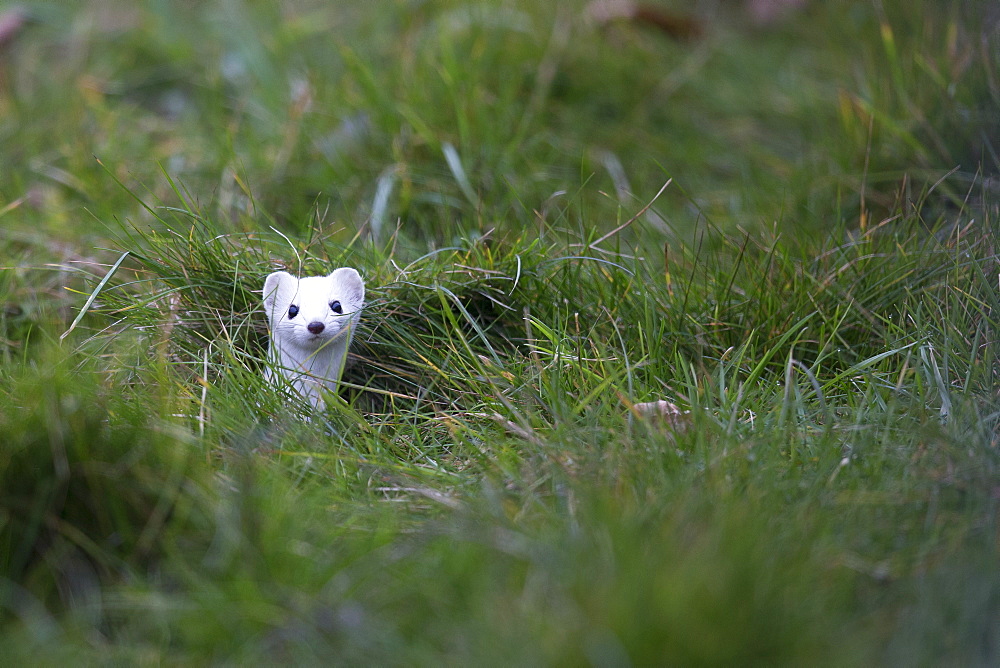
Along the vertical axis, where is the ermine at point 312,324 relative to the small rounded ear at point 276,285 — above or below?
below

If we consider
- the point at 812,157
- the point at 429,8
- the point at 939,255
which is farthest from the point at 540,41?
the point at 939,255

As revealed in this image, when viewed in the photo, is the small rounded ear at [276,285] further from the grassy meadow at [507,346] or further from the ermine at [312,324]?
the grassy meadow at [507,346]

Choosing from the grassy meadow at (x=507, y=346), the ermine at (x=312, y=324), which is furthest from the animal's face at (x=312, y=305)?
the grassy meadow at (x=507, y=346)

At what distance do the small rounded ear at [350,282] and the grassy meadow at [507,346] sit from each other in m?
0.22

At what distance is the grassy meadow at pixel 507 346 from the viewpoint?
1660 mm

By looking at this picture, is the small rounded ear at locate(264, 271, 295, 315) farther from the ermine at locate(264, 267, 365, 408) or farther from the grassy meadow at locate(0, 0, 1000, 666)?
the grassy meadow at locate(0, 0, 1000, 666)

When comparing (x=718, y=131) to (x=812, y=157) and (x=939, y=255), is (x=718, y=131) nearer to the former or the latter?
(x=812, y=157)

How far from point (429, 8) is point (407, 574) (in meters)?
3.86

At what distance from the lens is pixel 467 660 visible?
1.53m

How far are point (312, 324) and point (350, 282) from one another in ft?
0.65

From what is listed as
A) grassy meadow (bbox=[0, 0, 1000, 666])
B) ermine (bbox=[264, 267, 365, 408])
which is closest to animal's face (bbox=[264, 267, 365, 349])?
ermine (bbox=[264, 267, 365, 408])

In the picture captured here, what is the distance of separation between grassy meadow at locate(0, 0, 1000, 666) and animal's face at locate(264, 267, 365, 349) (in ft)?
0.53

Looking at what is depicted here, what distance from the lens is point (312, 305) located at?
243 centimetres

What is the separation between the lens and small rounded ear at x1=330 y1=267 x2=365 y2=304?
250 cm
